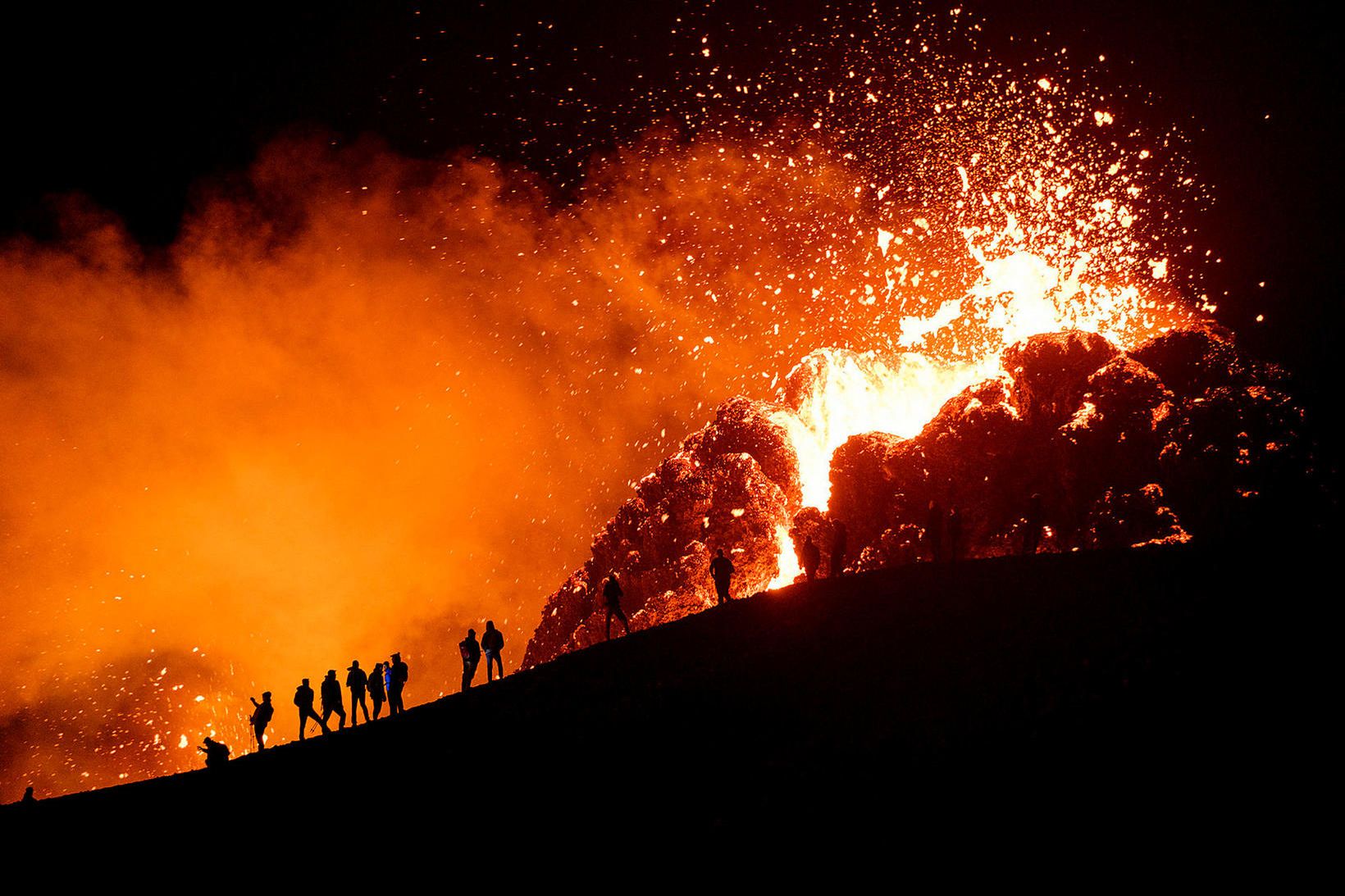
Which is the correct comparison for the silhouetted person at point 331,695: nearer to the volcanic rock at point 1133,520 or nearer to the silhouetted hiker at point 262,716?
the silhouetted hiker at point 262,716

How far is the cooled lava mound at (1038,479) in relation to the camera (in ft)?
215

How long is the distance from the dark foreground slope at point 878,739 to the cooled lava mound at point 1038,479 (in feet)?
130

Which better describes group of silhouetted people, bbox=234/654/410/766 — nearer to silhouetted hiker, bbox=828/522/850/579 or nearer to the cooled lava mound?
silhouetted hiker, bbox=828/522/850/579

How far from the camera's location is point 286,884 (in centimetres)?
944

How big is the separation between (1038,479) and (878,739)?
69892mm

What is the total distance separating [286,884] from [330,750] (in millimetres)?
6654

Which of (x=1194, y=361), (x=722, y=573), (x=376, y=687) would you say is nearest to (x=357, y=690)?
(x=376, y=687)

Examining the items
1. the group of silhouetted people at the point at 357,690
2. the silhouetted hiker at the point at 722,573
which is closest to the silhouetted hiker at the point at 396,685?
the group of silhouetted people at the point at 357,690

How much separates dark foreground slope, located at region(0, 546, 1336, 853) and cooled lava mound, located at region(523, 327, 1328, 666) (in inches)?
1555

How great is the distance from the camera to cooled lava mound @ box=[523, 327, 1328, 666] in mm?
65625

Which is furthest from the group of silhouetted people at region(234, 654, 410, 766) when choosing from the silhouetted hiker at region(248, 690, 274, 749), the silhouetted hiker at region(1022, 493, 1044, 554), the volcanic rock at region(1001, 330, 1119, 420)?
the volcanic rock at region(1001, 330, 1119, 420)

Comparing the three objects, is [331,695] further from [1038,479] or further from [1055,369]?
[1055,369]

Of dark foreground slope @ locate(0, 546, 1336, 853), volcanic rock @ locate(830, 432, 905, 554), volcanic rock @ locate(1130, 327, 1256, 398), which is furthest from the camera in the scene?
volcanic rock @ locate(830, 432, 905, 554)

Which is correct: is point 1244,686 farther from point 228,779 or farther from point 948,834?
point 228,779
